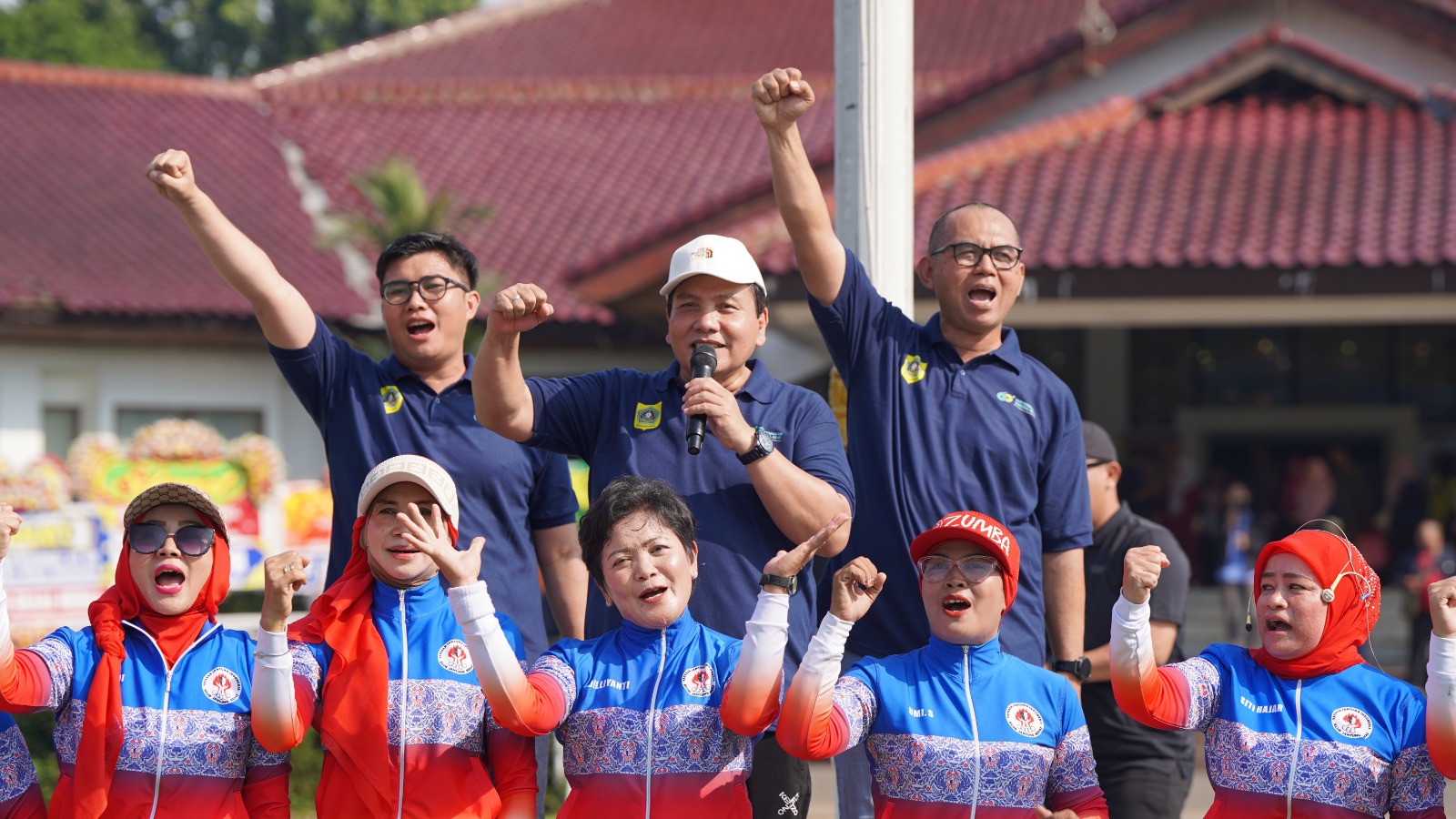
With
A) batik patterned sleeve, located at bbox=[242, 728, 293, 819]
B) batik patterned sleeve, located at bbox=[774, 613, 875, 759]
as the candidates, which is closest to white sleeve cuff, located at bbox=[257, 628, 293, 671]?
batik patterned sleeve, located at bbox=[242, 728, 293, 819]

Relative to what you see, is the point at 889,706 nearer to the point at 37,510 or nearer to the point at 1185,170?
the point at 37,510

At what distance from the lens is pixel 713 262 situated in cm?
428

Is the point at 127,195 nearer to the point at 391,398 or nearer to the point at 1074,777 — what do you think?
the point at 391,398

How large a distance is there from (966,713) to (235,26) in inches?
1342

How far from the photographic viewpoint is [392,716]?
398 centimetres

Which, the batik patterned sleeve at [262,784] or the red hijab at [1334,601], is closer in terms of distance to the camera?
the red hijab at [1334,601]

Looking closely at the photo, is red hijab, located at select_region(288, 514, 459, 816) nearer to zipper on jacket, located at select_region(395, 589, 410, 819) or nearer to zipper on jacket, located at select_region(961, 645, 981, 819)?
zipper on jacket, located at select_region(395, 589, 410, 819)

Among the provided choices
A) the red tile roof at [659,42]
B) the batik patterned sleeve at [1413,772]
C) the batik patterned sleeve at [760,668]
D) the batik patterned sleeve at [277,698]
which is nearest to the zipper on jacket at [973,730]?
the batik patterned sleeve at [760,668]

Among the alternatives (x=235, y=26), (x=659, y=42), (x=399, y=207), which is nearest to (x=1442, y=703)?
(x=399, y=207)

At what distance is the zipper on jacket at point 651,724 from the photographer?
3879 millimetres

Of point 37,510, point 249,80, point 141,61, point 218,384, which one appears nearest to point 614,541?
point 37,510

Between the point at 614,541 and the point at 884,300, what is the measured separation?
3.59 ft

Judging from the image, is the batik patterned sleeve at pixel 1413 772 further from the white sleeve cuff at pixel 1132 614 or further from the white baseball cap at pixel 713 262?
the white baseball cap at pixel 713 262

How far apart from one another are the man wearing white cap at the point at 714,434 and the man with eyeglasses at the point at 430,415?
24 centimetres
